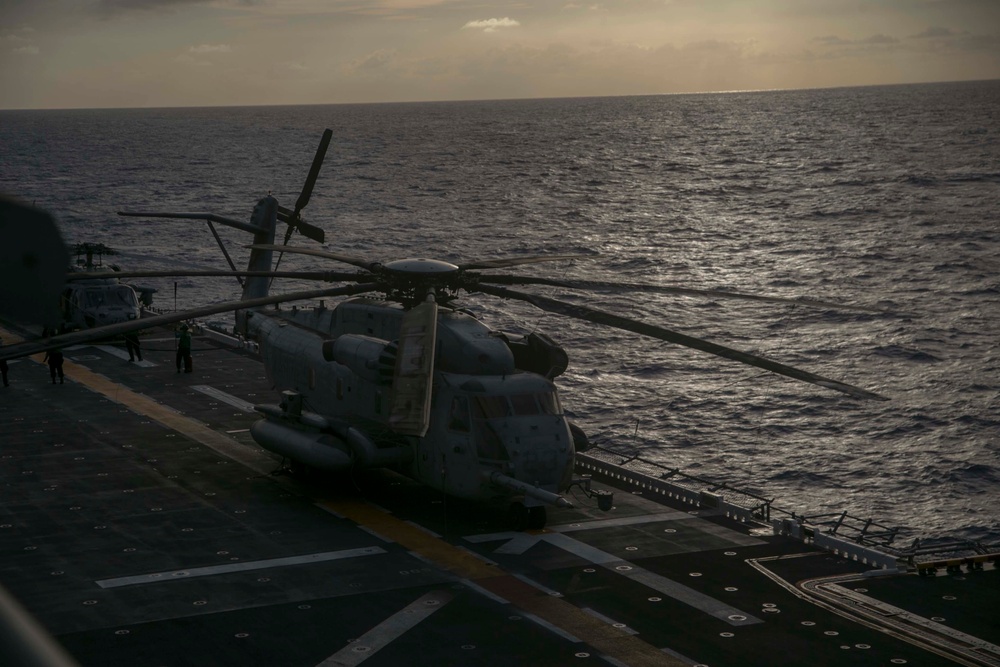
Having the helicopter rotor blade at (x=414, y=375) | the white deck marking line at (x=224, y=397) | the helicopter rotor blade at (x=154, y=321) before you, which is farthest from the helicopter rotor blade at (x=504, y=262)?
the white deck marking line at (x=224, y=397)

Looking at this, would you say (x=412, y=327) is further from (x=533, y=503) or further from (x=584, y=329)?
(x=584, y=329)

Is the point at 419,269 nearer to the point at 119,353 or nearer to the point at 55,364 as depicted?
the point at 55,364

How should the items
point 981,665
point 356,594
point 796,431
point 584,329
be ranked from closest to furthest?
point 981,665 → point 356,594 → point 796,431 → point 584,329

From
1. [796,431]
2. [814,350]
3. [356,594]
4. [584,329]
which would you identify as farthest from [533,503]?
[584,329]

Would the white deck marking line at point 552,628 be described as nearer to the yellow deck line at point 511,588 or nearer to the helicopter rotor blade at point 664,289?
the yellow deck line at point 511,588

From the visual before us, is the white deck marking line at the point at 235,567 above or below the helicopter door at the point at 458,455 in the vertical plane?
below

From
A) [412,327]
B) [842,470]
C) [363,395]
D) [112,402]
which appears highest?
[412,327]

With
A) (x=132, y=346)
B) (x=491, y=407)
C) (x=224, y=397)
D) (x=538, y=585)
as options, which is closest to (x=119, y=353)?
(x=132, y=346)
